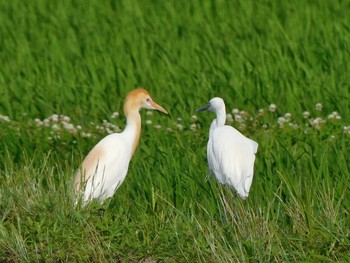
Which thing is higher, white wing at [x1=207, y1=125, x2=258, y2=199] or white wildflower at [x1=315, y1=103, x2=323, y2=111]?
white wildflower at [x1=315, y1=103, x2=323, y2=111]

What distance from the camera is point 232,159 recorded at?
22.0 feet

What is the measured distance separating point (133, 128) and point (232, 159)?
1.12 m

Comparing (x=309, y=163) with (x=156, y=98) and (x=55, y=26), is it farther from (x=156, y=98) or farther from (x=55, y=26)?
(x=55, y=26)

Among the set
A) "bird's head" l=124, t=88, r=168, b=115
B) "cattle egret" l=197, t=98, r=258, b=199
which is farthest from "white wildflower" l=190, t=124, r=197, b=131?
"cattle egret" l=197, t=98, r=258, b=199

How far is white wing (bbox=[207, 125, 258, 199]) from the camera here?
21.6 feet

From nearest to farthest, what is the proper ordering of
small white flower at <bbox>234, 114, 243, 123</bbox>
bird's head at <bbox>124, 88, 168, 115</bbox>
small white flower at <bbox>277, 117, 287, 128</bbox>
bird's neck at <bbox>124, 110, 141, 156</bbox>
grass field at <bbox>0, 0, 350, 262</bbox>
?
1. grass field at <bbox>0, 0, 350, 262</bbox>
2. bird's neck at <bbox>124, 110, 141, 156</bbox>
3. bird's head at <bbox>124, 88, 168, 115</bbox>
4. small white flower at <bbox>277, 117, 287, 128</bbox>
5. small white flower at <bbox>234, 114, 243, 123</bbox>

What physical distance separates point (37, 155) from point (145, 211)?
2150mm

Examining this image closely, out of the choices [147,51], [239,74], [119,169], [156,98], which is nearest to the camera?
[119,169]

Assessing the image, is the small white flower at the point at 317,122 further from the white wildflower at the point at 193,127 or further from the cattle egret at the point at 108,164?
the cattle egret at the point at 108,164

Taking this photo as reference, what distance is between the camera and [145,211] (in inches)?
246

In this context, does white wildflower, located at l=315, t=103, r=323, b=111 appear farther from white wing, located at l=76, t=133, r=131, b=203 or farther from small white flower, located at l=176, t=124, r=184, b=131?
white wing, located at l=76, t=133, r=131, b=203

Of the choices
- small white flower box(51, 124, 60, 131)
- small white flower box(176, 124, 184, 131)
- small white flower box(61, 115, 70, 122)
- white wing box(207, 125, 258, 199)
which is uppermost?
small white flower box(61, 115, 70, 122)

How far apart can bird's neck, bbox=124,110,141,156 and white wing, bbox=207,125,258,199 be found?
2.35 ft

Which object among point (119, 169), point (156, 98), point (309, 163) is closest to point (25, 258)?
point (119, 169)
